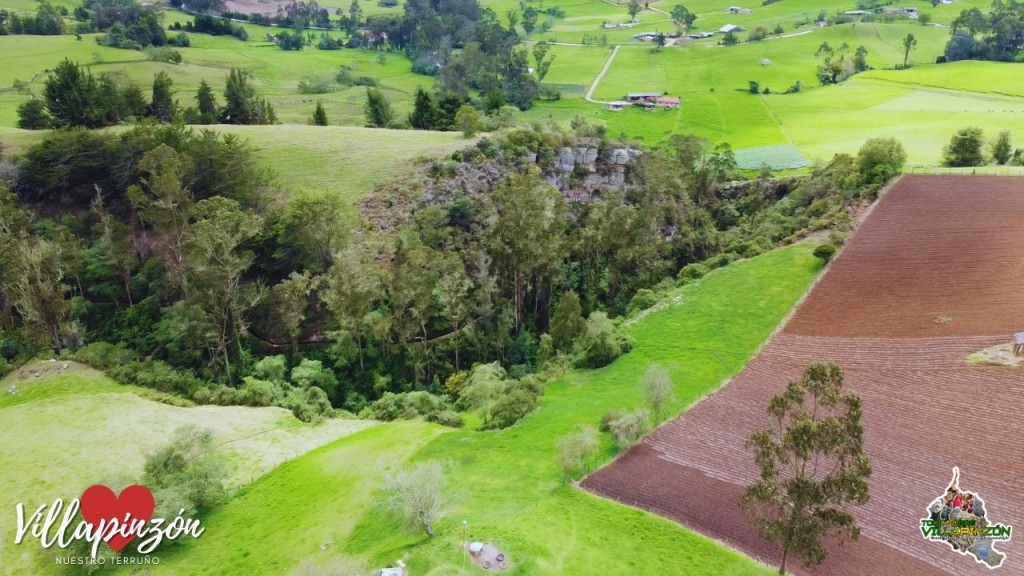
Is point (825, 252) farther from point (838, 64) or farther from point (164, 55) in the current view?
point (164, 55)

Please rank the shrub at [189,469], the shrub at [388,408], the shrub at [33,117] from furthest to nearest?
the shrub at [33,117] < the shrub at [388,408] < the shrub at [189,469]

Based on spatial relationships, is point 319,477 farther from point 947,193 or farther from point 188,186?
point 947,193

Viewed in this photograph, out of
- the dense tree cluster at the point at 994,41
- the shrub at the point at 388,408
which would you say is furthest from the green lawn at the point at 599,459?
the dense tree cluster at the point at 994,41

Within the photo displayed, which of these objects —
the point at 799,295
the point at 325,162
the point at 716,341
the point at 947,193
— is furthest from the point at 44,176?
the point at 947,193

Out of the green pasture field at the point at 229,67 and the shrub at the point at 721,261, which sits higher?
the green pasture field at the point at 229,67

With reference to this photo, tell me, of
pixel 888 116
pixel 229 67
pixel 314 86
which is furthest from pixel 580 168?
pixel 229 67

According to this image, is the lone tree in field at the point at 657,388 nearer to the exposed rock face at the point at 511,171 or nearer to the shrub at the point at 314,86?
the exposed rock face at the point at 511,171
